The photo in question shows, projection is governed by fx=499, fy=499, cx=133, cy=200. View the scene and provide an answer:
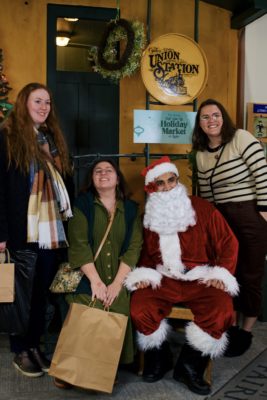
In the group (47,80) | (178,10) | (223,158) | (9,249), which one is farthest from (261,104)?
(9,249)

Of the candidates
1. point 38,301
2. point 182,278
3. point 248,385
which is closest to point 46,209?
point 38,301

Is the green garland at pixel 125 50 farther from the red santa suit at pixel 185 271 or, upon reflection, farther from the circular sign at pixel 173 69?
the red santa suit at pixel 185 271

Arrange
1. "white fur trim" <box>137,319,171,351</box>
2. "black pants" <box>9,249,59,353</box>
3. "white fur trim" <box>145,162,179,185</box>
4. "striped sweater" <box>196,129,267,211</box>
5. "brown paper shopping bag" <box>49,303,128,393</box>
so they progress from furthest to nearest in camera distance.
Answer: "striped sweater" <box>196,129,267,211</box>, "white fur trim" <box>145,162,179,185</box>, "black pants" <box>9,249,59,353</box>, "white fur trim" <box>137,319,171,351</box>, "brown paper shopping bag" <box>49,303,128,393</box>

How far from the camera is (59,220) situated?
2838 millimetres

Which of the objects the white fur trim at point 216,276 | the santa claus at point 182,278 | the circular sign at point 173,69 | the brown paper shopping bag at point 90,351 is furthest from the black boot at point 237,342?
the circular sign at point 173,69

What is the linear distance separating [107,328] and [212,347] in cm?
57

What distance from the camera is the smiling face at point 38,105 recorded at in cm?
280

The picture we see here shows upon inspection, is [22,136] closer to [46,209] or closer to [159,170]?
[46,209]

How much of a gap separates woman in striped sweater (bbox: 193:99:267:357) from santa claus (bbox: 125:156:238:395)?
25 cm

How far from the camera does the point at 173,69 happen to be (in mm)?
3711

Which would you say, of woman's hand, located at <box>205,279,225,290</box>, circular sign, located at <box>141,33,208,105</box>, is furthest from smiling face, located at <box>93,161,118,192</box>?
circular sign, located at <box>141,33,208,105</box>

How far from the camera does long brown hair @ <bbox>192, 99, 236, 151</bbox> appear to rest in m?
3.17

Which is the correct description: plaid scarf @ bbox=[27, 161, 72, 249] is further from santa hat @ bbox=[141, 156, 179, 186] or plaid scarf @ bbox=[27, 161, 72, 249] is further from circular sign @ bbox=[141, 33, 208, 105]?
circular sign @ bbox=[141, 33, 208, 105]

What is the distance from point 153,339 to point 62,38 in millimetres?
2941
